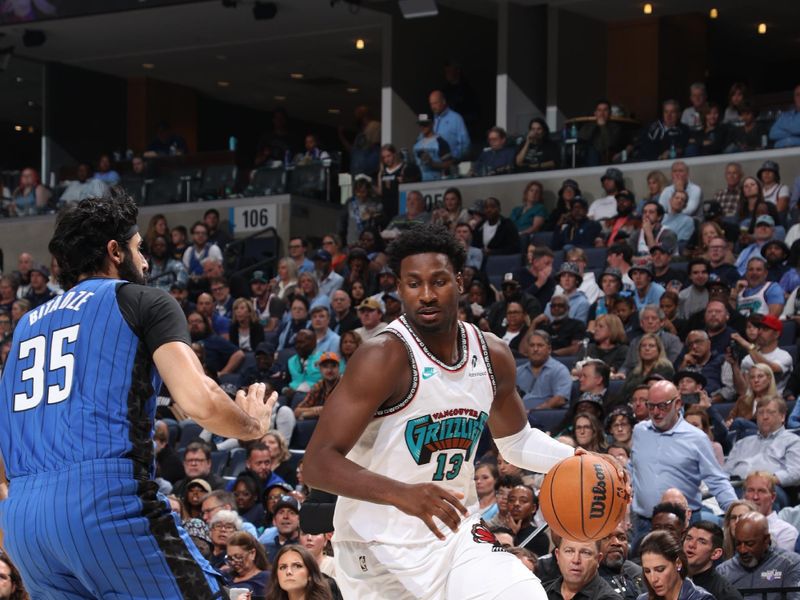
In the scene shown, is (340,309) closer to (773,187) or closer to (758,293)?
(758,293)

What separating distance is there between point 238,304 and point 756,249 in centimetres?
571

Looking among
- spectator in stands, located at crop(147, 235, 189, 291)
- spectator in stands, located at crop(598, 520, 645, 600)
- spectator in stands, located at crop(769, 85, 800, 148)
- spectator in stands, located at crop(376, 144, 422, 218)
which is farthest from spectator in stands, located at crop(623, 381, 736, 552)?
spectator in stands, located at crop(376, 144, 422, 218)

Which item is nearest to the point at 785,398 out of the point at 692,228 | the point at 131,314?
the point at 692,228

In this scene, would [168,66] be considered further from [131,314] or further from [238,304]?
[131,314]

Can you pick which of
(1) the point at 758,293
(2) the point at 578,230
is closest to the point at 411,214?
(2) the point at 578,230

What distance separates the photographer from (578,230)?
15.5m

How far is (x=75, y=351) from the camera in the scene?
4059 mm

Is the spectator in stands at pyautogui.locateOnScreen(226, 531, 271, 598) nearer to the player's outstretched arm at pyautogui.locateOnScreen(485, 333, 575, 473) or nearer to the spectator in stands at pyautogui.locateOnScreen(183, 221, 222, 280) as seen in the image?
the player's outstretched arm at pyautogui.locateOnScreen(485, 333, 575, 473)

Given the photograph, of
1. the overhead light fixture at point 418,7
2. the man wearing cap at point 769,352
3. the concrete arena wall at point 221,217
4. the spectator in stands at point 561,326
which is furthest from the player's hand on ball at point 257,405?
the concrete arena wall at point 221,217

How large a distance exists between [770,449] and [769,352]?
175 cm

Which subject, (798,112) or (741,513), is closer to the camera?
(741,513)

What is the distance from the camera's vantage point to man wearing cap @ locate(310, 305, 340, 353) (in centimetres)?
1384

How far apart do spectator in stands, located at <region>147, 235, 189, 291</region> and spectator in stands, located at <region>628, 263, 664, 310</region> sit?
6247 mm

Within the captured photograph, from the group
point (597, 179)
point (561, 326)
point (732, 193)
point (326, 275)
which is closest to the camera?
point (561, 326)
